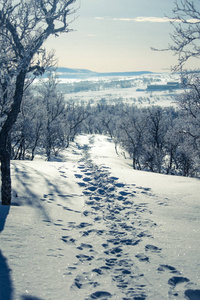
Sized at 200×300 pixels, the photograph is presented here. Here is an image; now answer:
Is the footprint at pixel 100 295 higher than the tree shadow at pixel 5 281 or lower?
lower

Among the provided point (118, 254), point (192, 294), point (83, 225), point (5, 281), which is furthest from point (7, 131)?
point (192, 294)

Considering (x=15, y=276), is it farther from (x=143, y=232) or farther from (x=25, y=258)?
(x=143, y=232)

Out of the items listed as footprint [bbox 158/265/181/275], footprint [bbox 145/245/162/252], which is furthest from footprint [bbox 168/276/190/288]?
footprint [bbox 145/245/162/252]

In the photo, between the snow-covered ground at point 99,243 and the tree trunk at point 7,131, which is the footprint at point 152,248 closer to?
the snow-covered ground at point 99,243

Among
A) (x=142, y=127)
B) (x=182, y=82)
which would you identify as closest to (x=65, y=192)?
(x=182, y=82)

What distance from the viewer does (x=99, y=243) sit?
4617 millimetres

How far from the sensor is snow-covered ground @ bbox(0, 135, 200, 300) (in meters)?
3.21

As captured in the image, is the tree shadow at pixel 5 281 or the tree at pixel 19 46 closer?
the tree shadow at pixel 5 281

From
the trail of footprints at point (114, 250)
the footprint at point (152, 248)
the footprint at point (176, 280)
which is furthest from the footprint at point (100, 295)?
the footprint at point (152, 248)

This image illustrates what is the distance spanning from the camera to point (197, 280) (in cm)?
345

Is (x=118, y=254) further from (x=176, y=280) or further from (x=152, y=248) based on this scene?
(x=176, y=280)

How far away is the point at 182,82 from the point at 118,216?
6.81 m

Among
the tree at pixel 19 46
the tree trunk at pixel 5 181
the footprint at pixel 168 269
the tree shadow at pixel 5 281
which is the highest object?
the tree at pixel 19 46

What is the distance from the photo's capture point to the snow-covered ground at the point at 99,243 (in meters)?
3.21
